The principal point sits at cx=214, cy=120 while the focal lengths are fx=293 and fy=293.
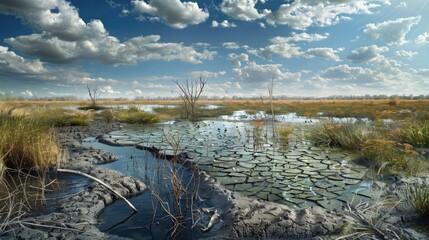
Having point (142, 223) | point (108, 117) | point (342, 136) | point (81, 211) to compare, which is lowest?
point (142, 223)

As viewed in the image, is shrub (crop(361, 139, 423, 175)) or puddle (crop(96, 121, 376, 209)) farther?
shrub (crop(361, 139, 423, 175))

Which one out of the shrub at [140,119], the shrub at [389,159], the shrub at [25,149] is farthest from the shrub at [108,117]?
the shrub at [389,159]

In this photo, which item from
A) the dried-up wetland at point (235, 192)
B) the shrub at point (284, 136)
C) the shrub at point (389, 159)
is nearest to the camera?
the dried-up wetland at point (235, 192)

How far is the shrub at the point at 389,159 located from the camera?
6469mm

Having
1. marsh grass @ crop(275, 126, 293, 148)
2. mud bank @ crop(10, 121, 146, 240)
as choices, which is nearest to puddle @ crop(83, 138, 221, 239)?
mud bank @ crop(10, 121, 146, 240)

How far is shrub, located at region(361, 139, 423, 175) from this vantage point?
255 inches

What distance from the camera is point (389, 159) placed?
6848mm

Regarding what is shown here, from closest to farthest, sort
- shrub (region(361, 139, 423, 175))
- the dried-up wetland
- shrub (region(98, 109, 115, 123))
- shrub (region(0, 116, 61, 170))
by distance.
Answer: the dried-up wetland < shrub (region(0, 116, 61, 170)) < shrub (region(361, 139, 423, 175)) < shrub (region(98, 109, 115, 123))

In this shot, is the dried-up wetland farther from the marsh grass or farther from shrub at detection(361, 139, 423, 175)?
the marsh grass

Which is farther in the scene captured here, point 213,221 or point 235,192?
point 235,192

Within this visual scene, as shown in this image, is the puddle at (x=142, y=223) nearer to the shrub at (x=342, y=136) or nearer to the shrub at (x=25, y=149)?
the shrub at (x=25, y=149)

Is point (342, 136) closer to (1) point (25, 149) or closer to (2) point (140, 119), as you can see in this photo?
(1) point (25, 149)

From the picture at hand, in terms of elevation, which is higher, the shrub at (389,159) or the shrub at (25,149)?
the shrub at (25,149)

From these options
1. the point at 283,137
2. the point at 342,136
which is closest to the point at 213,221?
the point at 342,136
